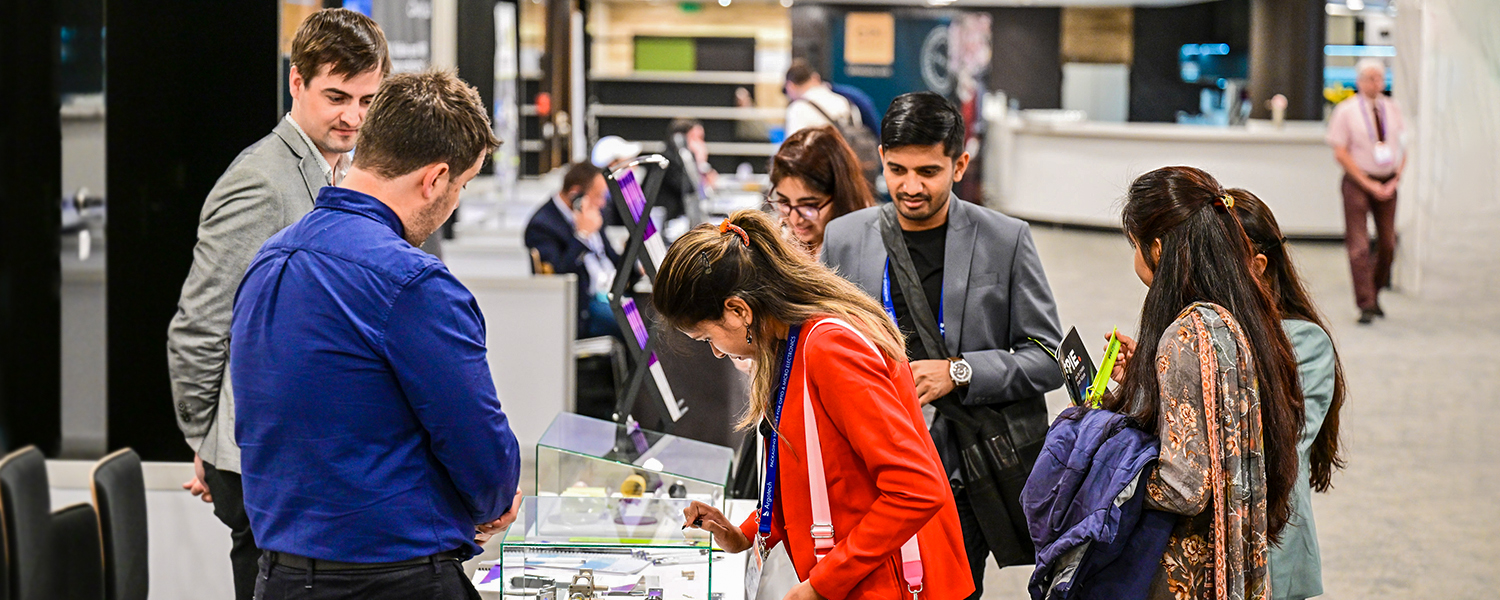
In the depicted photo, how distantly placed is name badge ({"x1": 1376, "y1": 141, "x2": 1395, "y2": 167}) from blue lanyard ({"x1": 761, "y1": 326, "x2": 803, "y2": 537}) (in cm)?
885

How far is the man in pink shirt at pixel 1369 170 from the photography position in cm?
930

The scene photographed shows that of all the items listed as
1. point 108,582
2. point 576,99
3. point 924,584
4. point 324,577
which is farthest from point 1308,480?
point 576,99

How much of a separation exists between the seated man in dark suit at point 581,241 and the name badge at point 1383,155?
20.7ft

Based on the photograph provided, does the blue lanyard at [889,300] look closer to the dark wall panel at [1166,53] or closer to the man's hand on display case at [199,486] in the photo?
the man's hand on display case at [199,486]

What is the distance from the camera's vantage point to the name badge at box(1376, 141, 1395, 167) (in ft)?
30.7

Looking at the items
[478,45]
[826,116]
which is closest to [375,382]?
[478,45]

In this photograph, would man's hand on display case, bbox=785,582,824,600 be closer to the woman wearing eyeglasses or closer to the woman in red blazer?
the woman in red blazer

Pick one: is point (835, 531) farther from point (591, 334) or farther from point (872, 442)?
point (591, 334)

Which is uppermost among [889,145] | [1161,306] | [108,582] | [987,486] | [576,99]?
[576,99]

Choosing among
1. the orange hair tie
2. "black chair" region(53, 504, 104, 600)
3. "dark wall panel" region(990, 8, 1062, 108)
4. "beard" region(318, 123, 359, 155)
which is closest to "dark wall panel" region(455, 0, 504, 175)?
"black chair" region(53, 504, 104, 600)

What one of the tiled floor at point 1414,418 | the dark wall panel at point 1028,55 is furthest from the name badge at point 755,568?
the dark wall panel at point 1028,55

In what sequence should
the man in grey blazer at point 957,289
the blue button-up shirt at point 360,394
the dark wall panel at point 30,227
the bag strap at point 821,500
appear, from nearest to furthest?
the blue button-up shirt at point 360,394, the bag strap at point 821,500, the man in grey blazer at point 957,289, the dark wall panel at point 30,227

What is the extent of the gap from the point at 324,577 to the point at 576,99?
41.5ft

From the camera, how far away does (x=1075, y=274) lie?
1158 cm
